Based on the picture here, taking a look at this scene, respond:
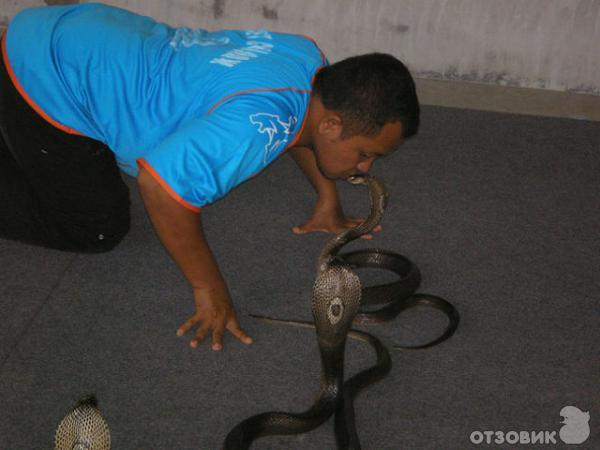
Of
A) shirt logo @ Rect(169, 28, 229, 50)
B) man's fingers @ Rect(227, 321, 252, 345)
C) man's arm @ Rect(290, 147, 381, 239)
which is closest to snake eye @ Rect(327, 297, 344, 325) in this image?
man's fingers @ Rect(227, 321, 252, 345)

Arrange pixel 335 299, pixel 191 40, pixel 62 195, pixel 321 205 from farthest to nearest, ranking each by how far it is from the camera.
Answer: pixel 321 205, pixel 62 195, pixel 191 40, pixel 335 299

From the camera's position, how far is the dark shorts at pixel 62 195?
2018 mm

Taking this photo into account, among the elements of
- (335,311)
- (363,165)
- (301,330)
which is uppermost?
(363,165)

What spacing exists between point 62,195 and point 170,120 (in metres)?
0.51

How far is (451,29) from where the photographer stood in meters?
3.56

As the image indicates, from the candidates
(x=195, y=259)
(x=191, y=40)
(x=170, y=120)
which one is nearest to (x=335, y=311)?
(x=195, y=259)

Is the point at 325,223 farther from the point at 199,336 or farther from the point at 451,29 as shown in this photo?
the point at 451,29

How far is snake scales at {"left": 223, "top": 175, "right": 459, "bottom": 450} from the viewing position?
151 centimetres

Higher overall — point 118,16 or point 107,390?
point 118,16

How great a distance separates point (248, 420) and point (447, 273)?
0.85m

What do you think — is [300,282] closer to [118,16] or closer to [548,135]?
[118,16]

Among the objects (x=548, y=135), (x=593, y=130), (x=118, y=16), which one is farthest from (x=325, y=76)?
(x=593, y=130)

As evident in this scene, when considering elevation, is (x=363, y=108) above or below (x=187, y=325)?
above

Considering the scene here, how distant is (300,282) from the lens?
6.91ft
